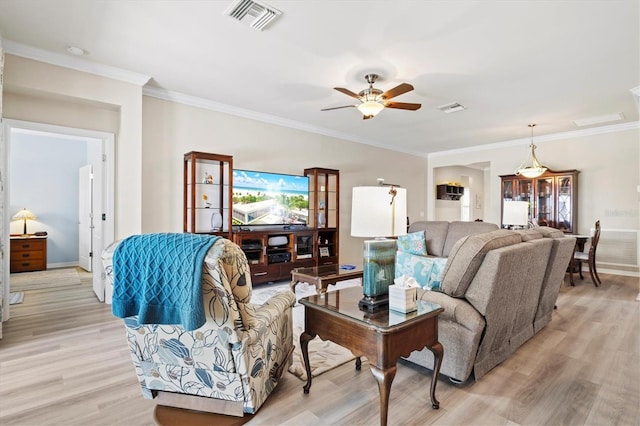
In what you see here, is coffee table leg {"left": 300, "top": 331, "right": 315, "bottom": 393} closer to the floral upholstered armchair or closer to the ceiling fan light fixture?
the floral upholstered armchair

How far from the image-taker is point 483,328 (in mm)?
2098

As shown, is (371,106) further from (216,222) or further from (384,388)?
(384,388)

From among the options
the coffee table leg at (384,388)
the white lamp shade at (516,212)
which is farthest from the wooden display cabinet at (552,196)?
the coffee table leg at (384,388)

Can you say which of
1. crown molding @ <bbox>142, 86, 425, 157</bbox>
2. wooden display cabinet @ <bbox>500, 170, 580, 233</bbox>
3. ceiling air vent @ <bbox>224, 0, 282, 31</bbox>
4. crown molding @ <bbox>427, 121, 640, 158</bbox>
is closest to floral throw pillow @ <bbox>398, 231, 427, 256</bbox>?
crown molding @ <bbox>142, 86, 425, 157</bbox>

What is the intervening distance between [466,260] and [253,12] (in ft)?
7.73

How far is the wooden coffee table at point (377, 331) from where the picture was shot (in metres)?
1.59

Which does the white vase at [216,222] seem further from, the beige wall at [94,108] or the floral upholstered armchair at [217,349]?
the floral upholstered armchair at [217,349]

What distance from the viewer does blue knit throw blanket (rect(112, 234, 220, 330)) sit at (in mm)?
1427

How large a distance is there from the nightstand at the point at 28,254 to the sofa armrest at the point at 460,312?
6.93 metres

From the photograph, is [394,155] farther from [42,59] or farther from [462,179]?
[42,59]

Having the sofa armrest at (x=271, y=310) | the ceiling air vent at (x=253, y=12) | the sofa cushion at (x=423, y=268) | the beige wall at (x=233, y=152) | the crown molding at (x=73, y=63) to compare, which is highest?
the ceiling air vent at (x=253, y=12)

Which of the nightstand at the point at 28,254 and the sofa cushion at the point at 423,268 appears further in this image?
the nightstand at the point at 28,254

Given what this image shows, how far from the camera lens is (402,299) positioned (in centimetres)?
180

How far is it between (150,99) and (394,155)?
16.7 feet
